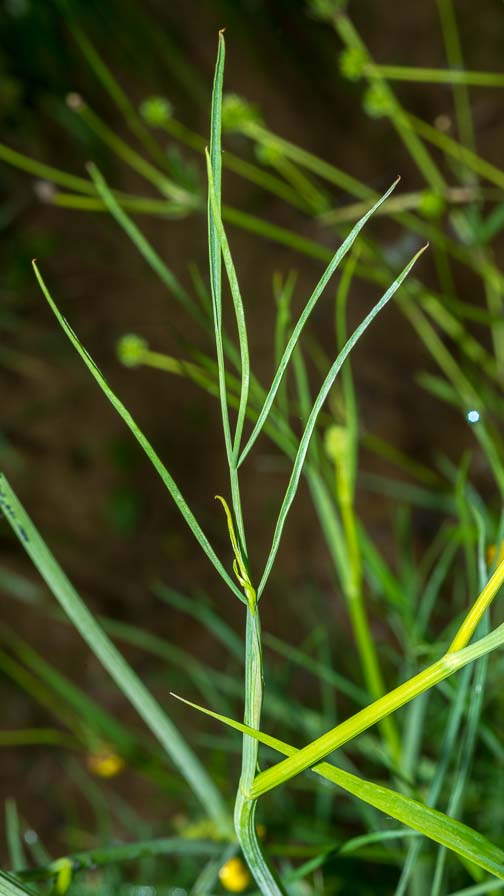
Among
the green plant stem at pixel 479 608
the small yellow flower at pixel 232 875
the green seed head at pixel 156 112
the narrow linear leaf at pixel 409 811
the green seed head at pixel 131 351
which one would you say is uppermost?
the green seed head at pixel 156 112

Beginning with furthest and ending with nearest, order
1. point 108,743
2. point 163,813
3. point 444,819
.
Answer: point 163,813 < point 108,743 < point 444,819

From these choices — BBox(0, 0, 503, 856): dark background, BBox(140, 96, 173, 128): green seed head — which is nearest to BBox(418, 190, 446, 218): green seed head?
BBox(140, 96, 173, 128): green seed head

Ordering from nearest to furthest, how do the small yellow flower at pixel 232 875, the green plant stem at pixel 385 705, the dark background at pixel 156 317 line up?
the green plant stem at pixel 385 705 < the small yellow flower at pixel 232 875 < the dark background at pixel 156 317

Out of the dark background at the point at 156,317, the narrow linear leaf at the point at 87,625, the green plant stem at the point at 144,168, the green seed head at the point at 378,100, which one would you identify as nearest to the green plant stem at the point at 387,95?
the green seed head at the point at 378,100

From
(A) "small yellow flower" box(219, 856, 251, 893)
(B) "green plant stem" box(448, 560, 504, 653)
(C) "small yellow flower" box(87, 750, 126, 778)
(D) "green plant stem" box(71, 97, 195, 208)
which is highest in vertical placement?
(D) "green plant stem" box(71, 97, 195, 208)

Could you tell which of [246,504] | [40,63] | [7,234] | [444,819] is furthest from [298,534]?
[444,819]

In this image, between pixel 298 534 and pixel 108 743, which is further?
pixel 298 534

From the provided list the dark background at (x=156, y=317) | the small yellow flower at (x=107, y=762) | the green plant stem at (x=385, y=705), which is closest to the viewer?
the green plant stem at (x=385, y=705)

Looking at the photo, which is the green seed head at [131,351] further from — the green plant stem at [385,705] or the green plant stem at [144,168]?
the green plant stem at [385,705]

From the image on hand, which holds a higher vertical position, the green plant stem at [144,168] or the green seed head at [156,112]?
the green seed head at [156,112]

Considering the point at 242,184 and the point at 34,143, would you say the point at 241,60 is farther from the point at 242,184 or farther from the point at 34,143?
the point at 34,143

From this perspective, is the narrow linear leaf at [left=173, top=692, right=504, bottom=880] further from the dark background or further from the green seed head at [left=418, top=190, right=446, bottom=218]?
the dark background
